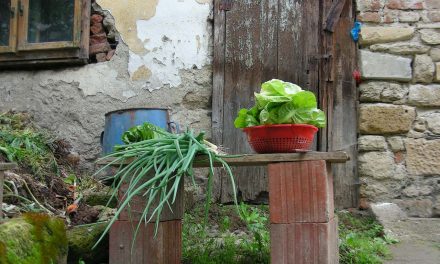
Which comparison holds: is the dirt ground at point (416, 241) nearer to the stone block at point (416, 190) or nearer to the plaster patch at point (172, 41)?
the stone block at point (416, 190)

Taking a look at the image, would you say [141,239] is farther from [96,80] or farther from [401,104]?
[401,104]

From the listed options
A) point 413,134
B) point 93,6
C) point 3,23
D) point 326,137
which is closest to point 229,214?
point 326,137

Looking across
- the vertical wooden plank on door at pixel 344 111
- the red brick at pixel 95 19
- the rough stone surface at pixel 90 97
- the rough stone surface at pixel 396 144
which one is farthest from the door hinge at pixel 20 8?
the rough stone surface at pixel 396 144

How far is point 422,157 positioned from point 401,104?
0.42 metres

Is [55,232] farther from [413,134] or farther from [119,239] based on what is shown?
[413,134]

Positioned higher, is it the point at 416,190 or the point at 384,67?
the point at 384,67

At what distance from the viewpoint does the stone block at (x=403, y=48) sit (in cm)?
384

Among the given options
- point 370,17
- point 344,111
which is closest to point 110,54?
point 344,111

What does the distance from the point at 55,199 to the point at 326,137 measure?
203 cm

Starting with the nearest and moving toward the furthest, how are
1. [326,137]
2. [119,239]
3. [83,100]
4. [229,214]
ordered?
1. [119,239]
2. [229,214]
3. [326,137]
4. [83,100]

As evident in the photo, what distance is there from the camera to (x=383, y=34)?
3.87 meters

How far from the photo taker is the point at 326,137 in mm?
3957

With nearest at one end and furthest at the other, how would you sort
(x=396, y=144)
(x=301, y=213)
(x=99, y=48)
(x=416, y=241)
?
(x=301, y=213)
(x=416, y=241)
(x=396, y=144)
(x=99, y=48)

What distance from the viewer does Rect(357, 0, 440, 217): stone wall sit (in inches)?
148
